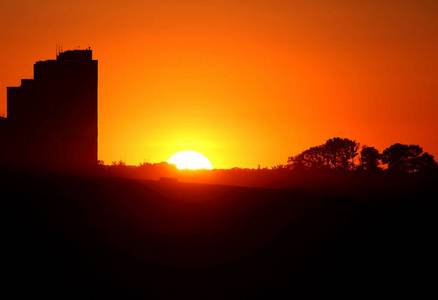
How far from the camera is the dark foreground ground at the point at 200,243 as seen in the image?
44.8 ft

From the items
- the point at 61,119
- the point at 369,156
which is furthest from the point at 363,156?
the point at 61,119

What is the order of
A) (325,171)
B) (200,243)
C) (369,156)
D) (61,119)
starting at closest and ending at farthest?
1. (200,243)
2. (61,119)
3. (325,171)
4. (369,156)

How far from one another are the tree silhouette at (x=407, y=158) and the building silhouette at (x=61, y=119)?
77.4 ft

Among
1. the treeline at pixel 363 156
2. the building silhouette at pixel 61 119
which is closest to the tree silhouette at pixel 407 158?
the treeline at pixel 363 156

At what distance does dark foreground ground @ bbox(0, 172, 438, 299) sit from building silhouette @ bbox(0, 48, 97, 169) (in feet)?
26.8

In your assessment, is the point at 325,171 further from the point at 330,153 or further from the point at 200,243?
the point at 200,243

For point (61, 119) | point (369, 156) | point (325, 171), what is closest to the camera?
point (61, 119)

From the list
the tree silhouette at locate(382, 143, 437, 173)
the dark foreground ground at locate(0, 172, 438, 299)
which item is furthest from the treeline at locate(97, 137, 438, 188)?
the dark foreground ground at locate(0, 172, 438, 299)

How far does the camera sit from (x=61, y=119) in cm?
2928

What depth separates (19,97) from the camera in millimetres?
30656

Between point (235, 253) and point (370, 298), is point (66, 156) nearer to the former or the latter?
point (235, 253)

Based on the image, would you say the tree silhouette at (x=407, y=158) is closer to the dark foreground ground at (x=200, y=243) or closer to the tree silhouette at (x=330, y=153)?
the tree silhouette at (x=330, y=153)

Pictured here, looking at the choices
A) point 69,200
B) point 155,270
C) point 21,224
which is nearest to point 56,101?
point 69,200

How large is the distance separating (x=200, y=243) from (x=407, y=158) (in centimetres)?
3415
